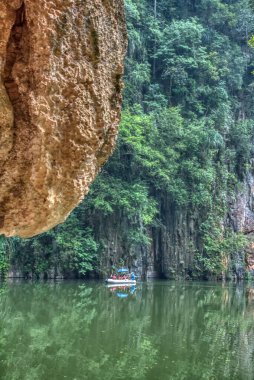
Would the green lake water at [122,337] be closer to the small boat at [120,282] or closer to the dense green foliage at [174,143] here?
the small boat at [120,282]

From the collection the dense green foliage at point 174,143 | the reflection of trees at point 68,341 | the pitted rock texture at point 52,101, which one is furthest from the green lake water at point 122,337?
the dense green foliage at point 174,143

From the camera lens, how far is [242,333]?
36.0ft

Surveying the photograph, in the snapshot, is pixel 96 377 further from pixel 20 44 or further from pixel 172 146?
pixel 172 146

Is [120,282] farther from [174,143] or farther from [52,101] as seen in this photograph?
[52,101]

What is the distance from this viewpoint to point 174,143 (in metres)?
28.0

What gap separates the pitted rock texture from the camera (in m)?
3.09

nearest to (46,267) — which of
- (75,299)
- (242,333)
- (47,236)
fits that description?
(47,236)

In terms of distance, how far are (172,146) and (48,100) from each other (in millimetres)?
24981

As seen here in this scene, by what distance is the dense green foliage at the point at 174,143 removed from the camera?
25.4 metres

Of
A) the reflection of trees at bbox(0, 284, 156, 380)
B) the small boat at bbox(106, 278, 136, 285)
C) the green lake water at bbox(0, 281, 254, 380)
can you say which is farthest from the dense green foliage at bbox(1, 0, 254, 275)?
the reflection of trees at bbox(0, 284, 156, 380)

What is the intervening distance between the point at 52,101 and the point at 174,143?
25.1 metres

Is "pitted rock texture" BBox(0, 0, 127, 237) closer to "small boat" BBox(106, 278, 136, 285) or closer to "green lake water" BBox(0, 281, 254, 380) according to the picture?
"green lake water" BBox(0, 281, 254, 380)

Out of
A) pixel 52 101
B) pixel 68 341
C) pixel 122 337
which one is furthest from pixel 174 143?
pixel 52 101

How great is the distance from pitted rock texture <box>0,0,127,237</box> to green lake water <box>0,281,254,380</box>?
425 centimetres
